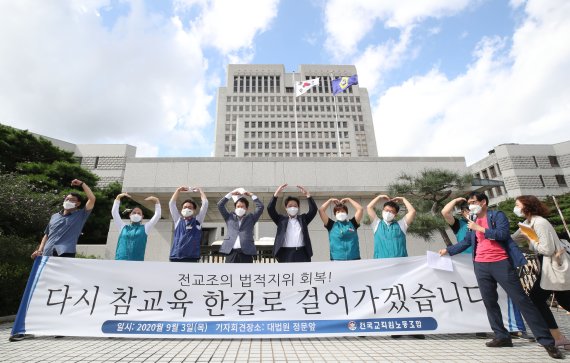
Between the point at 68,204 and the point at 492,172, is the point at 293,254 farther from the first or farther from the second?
the point at 492,172

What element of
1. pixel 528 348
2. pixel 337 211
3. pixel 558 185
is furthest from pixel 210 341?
pixel 558 185

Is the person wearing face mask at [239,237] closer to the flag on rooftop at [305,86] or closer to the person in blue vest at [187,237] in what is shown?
the person in blue vest at [187,237]

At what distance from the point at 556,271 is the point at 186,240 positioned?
176 inches

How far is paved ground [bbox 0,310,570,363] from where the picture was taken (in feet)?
8.71

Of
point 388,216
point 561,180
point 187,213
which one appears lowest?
point 388,216

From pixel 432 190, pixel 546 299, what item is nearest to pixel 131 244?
pixel 546 299

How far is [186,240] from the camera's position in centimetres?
418

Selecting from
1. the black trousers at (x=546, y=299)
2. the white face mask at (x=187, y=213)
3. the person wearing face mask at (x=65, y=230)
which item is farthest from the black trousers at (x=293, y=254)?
the person wearing face mask at (x=65, y=230)

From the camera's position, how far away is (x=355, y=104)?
240 feet

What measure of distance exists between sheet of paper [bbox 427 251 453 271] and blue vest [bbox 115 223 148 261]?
4238 mm

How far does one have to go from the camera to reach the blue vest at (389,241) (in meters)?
4.01

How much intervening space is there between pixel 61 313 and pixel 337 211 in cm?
392

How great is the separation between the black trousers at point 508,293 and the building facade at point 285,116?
6180cm

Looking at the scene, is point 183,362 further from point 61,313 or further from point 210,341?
point 61,313
